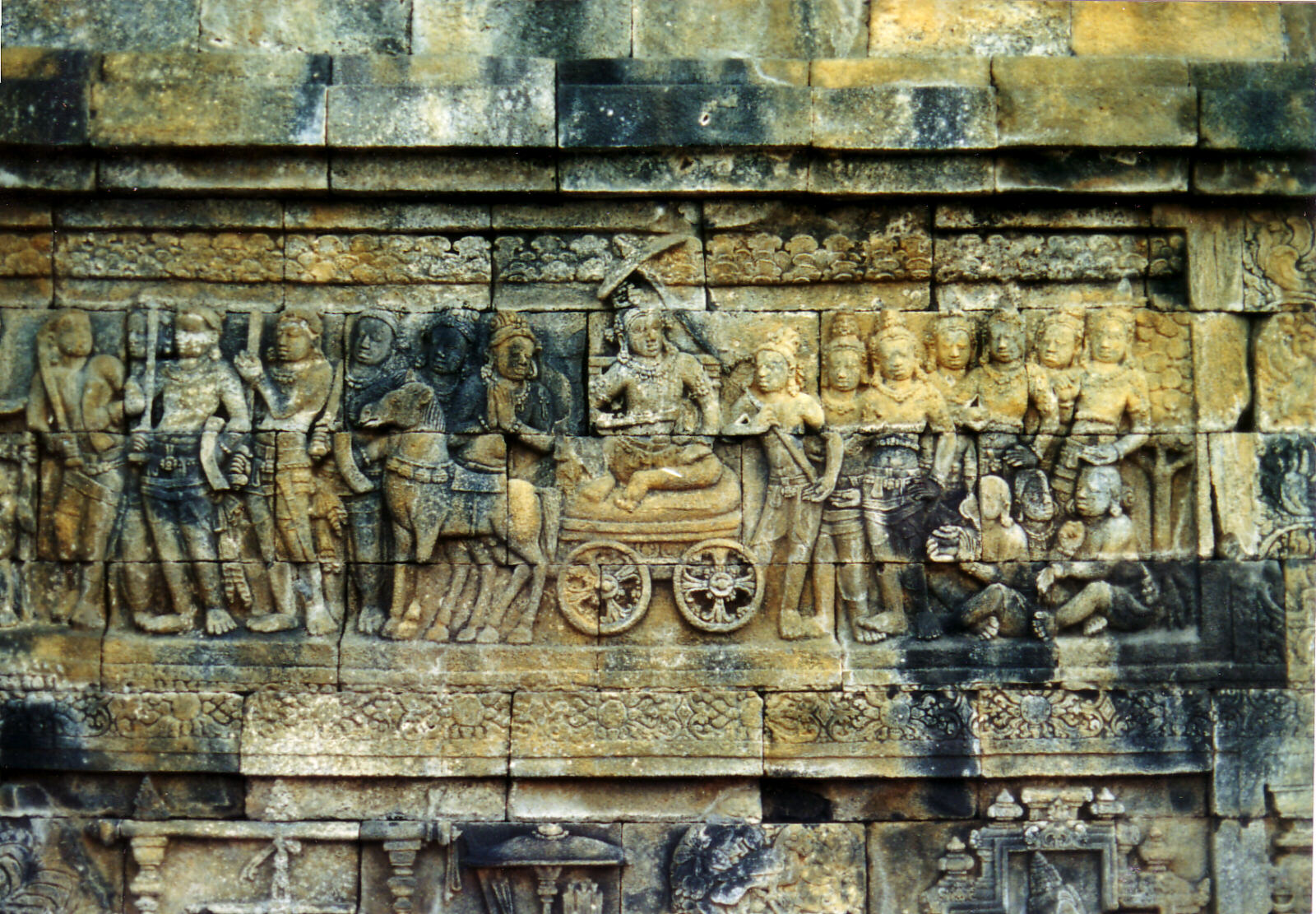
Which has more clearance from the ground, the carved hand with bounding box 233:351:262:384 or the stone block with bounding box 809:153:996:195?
the stone block with bounding box 809:153:996:195

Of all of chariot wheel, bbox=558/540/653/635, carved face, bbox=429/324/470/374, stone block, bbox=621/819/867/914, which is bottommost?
stone block, bbox=621/819/867/914

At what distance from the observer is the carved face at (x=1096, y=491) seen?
6.70m

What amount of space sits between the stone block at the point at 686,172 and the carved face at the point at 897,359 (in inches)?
32.2

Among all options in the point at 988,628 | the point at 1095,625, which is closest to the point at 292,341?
the point at 988,628

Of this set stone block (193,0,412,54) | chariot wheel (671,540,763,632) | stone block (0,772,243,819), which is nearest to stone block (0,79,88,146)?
stone block (193,0,412,54)

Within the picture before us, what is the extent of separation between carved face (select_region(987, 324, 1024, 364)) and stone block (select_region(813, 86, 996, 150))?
84cm

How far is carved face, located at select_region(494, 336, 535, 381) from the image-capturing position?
6.66m

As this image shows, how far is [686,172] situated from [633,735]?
8.27 ft

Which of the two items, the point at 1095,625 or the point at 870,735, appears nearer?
the point at 870,735

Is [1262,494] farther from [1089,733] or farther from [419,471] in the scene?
[419,471]

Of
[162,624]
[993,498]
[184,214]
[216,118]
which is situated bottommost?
[162,624]

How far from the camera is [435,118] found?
21.1ft

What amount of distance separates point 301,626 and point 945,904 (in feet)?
10.3

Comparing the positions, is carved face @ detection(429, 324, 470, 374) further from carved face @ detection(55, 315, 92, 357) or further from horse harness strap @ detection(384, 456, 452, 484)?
carved face @ detection(55, 315, 92, 357)
